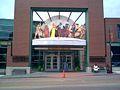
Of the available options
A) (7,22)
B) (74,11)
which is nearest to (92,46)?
(74,11)

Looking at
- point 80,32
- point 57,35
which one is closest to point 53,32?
point 57,35

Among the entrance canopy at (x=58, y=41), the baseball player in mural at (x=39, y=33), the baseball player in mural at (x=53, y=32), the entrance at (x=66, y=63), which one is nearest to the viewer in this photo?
the entrance canopy at (x=58, y=41)

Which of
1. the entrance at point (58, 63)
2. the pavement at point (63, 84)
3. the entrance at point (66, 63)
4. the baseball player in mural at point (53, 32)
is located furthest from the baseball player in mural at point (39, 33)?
the pavement at point (63, 84)

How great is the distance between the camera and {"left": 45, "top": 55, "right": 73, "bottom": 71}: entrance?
5231 cm

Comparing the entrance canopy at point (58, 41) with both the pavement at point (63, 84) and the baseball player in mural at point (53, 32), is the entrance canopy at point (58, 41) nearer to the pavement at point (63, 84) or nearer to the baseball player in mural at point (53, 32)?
the baseball player in mural at point (53, 32)

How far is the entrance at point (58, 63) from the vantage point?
172ft

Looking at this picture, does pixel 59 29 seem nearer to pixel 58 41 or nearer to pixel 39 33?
pixel 39 33

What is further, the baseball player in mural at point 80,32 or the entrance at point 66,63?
the entrance at point 66,63

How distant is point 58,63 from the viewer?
172 feet

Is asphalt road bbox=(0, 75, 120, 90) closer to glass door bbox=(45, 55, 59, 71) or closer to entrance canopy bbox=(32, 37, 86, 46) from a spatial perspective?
entrance canopy bbox=(32, 37, 86, 46)

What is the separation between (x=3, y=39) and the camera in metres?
50.2

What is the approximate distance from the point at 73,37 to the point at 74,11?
4.33 meters

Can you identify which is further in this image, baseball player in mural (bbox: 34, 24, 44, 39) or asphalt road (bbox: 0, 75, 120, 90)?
baseball player in mural (bbox: 34, 24, 44, 39)

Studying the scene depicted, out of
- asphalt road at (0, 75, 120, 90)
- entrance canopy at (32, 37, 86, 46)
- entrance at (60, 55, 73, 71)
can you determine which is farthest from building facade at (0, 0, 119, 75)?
asphalt road at (0, 75, 120, 90)
